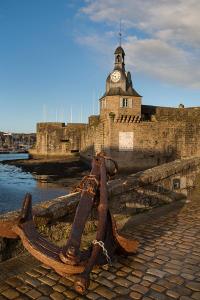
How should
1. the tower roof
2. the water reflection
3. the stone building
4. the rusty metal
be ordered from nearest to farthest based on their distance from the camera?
1. the rusty metal
2. the water reflection
3. the stone building
4. the tower roof

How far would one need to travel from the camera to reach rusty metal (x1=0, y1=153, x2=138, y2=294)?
284 centimetres

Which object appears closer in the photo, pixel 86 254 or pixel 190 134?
pixel 86 254

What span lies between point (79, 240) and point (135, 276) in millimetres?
995

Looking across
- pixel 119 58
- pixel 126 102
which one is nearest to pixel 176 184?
pixel 126 102

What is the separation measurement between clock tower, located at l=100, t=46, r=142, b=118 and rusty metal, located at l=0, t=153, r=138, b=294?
1187 inches

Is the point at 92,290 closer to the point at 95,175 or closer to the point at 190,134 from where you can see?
the point at 95,175

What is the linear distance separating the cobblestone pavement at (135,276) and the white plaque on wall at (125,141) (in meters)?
28.8

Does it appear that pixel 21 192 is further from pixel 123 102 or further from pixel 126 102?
pixel 126 102

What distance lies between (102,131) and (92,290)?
32085mm

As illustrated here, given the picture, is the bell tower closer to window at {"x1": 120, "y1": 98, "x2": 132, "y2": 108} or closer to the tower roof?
the tower roof

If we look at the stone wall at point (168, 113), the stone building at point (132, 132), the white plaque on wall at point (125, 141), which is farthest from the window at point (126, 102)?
the stone wall at point (168, 113)

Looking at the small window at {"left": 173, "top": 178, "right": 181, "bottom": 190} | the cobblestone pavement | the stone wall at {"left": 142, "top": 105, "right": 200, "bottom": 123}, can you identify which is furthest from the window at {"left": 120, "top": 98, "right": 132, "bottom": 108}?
the cobblestone pavement

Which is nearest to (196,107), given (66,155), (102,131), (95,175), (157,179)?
(102,131)

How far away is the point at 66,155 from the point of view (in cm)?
5294
